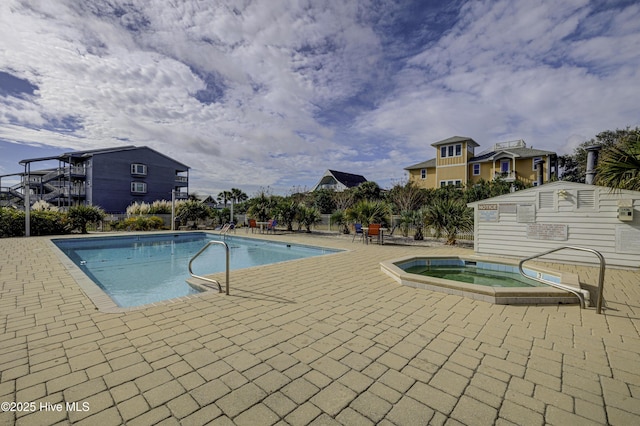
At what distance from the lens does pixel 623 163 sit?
5.00m

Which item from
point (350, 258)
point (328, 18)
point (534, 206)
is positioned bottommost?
point (350, 258)

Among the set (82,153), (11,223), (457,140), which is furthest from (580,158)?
(82,153)

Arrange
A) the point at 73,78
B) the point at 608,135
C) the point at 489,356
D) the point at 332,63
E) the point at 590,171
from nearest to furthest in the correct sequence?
the point at 489,356, the point at 590,171, the point at 73,78, the point at 332,63, the point at 608,135

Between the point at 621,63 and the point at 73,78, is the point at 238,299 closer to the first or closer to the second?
the point at 73,78

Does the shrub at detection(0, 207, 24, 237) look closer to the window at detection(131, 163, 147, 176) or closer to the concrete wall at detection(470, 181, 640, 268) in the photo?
the window at detection(131, 163, 147, 176)

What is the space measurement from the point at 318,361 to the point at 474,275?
5771 millimetres

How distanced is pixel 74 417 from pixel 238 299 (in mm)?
2368

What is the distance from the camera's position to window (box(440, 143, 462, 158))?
86.0 ft

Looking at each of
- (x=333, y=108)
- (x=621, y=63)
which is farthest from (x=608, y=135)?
(x=333, y=108)

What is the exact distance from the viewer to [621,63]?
8.31 meters

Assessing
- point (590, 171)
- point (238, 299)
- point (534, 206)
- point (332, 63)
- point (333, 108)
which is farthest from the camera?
point (333, 108)

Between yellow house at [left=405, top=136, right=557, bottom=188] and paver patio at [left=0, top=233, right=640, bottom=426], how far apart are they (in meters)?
24.1

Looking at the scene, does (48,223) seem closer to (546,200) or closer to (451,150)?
(546,200)

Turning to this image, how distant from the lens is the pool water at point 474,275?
19.5 feet
